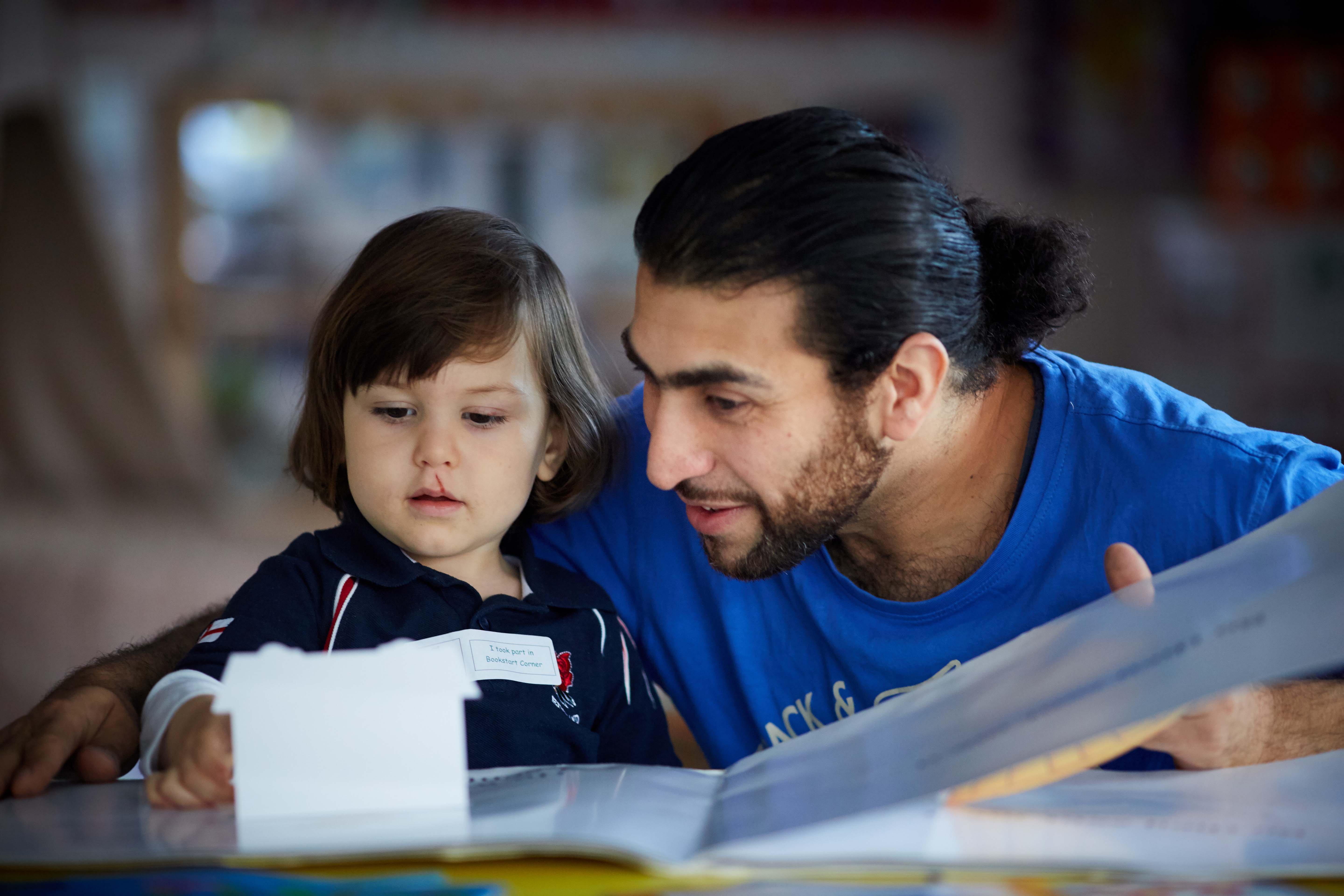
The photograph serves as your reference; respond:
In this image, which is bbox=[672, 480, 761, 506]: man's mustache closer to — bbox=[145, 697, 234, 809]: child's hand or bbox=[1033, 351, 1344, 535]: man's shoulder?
bbox=[1033, 351, 1344, 535]: man's shoulder

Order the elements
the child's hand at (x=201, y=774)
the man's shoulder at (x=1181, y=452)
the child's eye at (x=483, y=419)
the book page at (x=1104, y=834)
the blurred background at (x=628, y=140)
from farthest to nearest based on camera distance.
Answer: the blurred background at (x=628, y=140), the child's eye at (x=483, y=419), the man's shoulder at (x=1181, y=452), the child's hand at (x=201, y=774), the book page at (x=1104, y=834)

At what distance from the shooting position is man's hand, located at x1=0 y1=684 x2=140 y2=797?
729 mm

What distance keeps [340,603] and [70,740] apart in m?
0.24

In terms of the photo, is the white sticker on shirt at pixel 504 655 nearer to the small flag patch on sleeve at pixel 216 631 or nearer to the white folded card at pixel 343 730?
the small flag patch on sleeve at pixel 216 631

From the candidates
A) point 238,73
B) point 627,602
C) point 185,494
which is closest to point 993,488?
point 627,602

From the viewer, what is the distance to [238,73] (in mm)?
4219

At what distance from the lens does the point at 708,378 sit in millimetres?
934

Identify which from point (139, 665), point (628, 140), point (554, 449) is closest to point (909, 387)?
point (554, 449)

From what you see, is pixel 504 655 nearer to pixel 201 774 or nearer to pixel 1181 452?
pixel 201 774

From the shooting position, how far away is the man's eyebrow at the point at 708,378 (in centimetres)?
93

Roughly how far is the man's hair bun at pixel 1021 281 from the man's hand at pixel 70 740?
0.84 metres

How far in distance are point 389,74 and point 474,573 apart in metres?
3.67

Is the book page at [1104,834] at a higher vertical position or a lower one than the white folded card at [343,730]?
lower

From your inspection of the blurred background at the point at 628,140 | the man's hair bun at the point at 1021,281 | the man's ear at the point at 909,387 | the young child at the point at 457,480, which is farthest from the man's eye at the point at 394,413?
the blurred background at the point at 628,140
